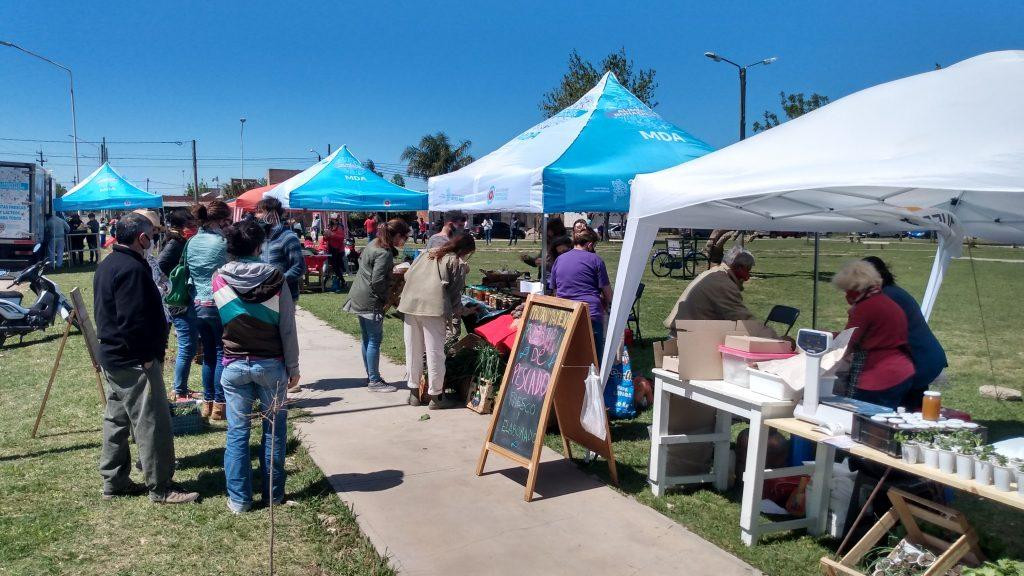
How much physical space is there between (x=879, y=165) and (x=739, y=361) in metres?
1.39

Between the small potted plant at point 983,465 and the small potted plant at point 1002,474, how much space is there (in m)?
0.02

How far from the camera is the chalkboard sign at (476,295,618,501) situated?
462cm

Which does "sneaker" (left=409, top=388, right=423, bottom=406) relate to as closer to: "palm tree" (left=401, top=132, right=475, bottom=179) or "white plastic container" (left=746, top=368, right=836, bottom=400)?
"white plastic container" (left=746, top=368, right=836, bottom=400)

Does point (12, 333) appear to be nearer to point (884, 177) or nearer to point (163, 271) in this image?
point (163, 271)

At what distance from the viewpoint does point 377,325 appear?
6938 mm

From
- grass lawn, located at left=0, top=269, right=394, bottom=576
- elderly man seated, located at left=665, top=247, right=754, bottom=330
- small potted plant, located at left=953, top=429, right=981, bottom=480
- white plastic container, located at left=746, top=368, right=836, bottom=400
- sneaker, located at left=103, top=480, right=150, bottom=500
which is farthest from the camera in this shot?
elderly man seated, located at left=665, top=247, right=754, bottom=330

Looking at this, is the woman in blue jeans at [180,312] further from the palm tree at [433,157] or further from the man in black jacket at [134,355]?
the palm tree at [433,157]

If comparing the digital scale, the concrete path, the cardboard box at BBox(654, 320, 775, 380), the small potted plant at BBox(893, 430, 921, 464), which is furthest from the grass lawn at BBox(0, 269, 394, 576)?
the small potted plant at BBox(893, 430, 921, 464)

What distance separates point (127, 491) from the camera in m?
4.61

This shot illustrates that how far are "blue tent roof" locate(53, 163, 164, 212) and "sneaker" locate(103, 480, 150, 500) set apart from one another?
705 inches

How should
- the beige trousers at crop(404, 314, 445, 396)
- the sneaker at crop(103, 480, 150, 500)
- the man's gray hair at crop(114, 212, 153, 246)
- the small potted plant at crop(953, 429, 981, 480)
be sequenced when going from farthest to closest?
the beige trousers at crop(404, 314, 445, 396) < the sneaker at crop(103, 480, 150, 500) < the man's gray hair at crop(114, 212, 153, 246) < the small potted plant at crop(953, 429, 981, 480)

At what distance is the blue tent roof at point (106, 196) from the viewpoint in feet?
66.5

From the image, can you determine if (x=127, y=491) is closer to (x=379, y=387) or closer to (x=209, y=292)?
(x=209, y=292)

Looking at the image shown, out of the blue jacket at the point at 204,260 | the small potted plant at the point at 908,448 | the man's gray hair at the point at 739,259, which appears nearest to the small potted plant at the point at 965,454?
the small potted plant at the point at 908,448
